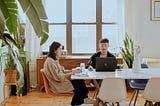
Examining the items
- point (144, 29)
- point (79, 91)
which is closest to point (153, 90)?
point (79, 91)

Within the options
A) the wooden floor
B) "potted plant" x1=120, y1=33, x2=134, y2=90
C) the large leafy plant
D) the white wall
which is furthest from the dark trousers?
the large leafy plant

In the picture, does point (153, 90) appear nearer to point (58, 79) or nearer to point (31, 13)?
point (58, 79)

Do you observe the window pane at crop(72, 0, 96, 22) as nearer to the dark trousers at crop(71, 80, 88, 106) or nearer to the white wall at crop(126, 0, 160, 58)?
the white wall at crop(126, 0, 160, 58)

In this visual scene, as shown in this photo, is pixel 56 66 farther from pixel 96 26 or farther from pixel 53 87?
pixel 96 26

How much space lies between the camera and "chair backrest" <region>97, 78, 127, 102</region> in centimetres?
375

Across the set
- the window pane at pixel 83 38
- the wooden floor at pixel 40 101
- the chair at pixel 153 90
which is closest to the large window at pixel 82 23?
the window pane at pixel 83 38

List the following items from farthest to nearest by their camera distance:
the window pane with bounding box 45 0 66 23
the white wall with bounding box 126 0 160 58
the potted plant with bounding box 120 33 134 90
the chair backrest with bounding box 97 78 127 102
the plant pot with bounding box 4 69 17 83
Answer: the window pane with bounding box 45 0 66 23, the white wall with bounding box 126 0 160 58, the potted plant with bounding box 120 33 134 90, the plant pot with bounding box 4 69 17 83, the chair backrest with bounding box 97 78 127 102

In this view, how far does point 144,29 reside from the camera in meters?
6.64

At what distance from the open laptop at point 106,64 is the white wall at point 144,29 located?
90.7 inches

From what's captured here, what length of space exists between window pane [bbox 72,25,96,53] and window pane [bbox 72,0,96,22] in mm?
180

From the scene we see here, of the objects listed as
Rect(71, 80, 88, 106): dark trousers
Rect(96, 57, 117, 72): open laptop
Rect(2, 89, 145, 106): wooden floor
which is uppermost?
Rect(96, 57, 117, 72): open laptop

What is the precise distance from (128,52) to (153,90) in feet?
8.51

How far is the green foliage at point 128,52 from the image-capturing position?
20.9 feet

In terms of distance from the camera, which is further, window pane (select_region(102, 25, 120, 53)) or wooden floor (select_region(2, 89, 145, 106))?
window pane (select_region(102, 25, 120, 53))
